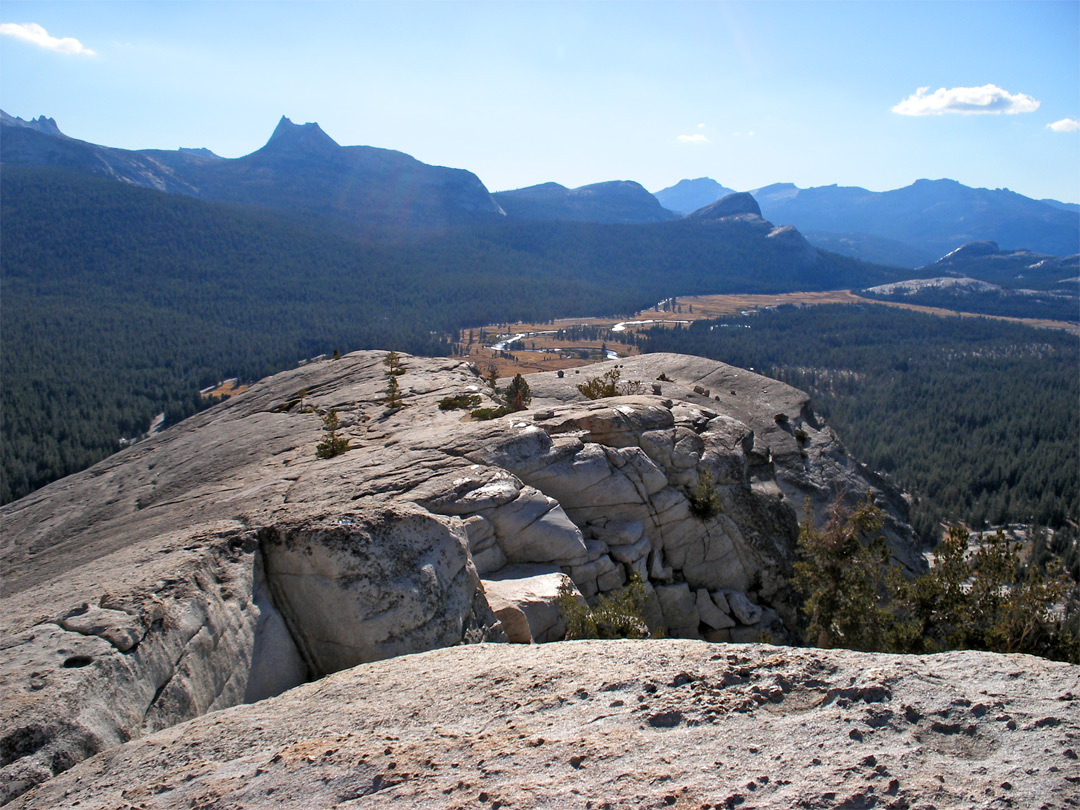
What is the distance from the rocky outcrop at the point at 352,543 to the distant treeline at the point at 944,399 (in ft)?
195

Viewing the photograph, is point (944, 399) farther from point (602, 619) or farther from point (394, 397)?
point (602, 619)

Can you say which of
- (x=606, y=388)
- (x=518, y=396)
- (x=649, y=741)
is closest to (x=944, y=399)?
(x=606, y=388)

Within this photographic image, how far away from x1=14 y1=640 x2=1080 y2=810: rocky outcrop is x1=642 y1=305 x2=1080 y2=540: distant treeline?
7195 centimetres

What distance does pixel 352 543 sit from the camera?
12680mm

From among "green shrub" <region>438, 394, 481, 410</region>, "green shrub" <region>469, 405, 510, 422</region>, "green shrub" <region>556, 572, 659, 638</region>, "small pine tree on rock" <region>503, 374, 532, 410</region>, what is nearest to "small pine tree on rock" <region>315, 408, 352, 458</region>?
"green shrub" <region>469, 405, 510, 422</region>

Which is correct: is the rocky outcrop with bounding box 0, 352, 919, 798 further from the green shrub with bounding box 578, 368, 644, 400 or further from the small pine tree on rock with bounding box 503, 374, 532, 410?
the green shrub with bounding box 578, 368, 644, 400

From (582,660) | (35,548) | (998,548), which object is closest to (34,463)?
(35,548)

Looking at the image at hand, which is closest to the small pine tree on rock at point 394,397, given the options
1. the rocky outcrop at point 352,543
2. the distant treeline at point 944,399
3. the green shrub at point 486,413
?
the rocky outcrop at point 352,543

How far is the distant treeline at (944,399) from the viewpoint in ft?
269

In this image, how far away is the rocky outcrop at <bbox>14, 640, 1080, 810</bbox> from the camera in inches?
261

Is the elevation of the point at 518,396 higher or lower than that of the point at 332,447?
higher

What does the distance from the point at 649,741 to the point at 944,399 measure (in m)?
140

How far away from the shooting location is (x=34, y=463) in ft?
233

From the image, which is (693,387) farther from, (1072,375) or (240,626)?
(1072,375)
